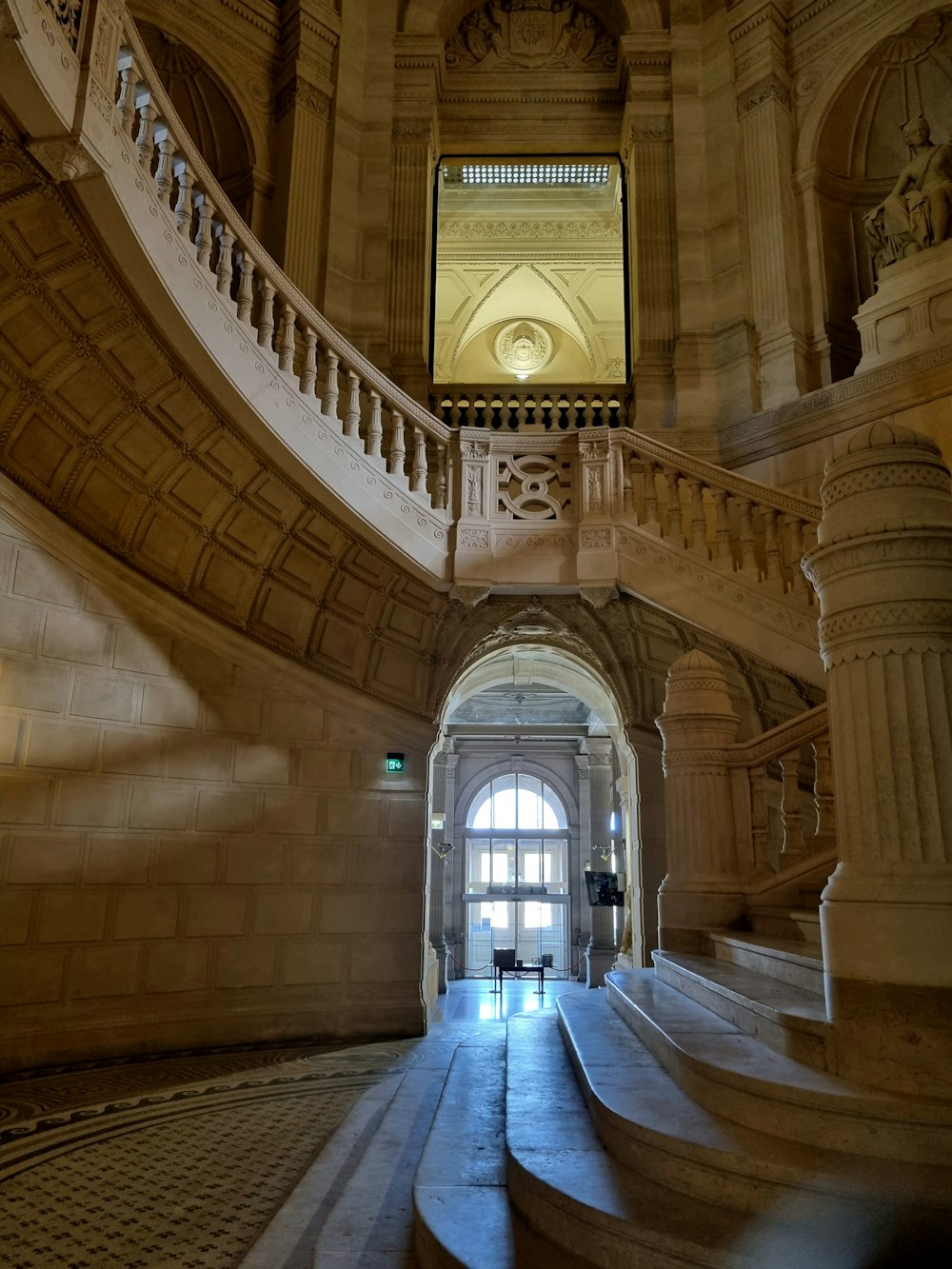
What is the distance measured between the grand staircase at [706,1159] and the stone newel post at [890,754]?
0.17 meters

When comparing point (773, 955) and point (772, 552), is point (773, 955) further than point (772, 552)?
No

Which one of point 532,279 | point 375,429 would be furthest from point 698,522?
point 532,279

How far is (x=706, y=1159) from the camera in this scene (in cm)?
238

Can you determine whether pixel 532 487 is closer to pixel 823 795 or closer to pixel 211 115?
pixel 823 795

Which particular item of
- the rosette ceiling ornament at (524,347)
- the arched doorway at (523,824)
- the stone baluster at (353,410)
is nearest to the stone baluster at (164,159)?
the stone baluster at (353,410)

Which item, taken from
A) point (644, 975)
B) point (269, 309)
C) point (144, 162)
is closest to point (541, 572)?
point (269, 309)

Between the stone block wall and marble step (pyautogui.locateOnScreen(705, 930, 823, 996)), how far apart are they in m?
3.58

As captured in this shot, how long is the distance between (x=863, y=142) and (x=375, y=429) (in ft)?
25.1

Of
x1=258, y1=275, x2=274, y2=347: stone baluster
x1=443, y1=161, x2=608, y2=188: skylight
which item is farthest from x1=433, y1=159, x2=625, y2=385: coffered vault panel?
x1=258, y1=275, x2=274, y2=347: stone baluster

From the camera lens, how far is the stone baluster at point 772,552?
22.3 feet

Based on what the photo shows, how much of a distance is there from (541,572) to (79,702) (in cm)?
364

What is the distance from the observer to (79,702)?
644cm

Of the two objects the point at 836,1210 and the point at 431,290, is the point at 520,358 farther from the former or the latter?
the point at 836,1210

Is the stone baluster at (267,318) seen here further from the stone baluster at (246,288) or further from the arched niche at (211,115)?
the arched niche at (211,115)
